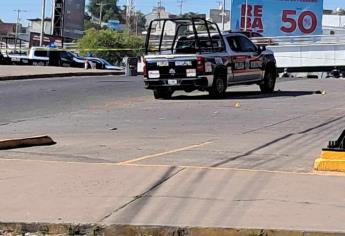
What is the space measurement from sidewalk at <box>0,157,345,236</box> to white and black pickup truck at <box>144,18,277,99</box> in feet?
36.5

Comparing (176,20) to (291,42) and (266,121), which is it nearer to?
(266,121)

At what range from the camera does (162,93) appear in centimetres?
2186

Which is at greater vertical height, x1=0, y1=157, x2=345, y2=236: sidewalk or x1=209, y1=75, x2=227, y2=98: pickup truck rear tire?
x1=209, y1=75, x2=227, y2=98: pickup truck rear tire

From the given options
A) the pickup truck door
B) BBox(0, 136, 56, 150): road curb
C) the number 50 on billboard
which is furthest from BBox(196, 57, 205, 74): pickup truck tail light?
the number 50 on billboard

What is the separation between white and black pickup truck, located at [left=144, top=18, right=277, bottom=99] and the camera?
20.4 meters

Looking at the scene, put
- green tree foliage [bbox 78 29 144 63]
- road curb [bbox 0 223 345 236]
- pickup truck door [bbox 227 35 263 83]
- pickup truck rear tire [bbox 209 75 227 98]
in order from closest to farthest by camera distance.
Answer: road curb [bbox 0 223 345 236] < pickup truck rear tire [bbox 209 75 227 98] < pickup truck door [bbox 227 35 263 83] < green tree foliage [bbox 78 29 144 63]

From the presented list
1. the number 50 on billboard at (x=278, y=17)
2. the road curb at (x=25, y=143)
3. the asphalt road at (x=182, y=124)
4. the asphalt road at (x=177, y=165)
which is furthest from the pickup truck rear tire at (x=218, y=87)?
the number 50 on billboard at (x=278, y=17)

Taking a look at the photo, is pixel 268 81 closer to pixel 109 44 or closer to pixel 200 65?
pixel 200 65

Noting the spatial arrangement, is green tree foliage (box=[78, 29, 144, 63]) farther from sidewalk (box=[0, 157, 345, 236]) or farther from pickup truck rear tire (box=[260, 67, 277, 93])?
sidewalk (box=[0, 157, 345, 236])

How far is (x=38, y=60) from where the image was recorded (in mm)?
52125

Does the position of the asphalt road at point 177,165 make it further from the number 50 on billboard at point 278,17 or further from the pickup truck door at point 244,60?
the number 50 on billboard at point 278,17

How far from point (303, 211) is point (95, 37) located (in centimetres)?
8548

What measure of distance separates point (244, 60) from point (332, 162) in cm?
1310

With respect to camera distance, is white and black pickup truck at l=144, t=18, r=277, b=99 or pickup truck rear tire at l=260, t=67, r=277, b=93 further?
pickup truck rear tire at l=260, t=67, r=277, b=93
